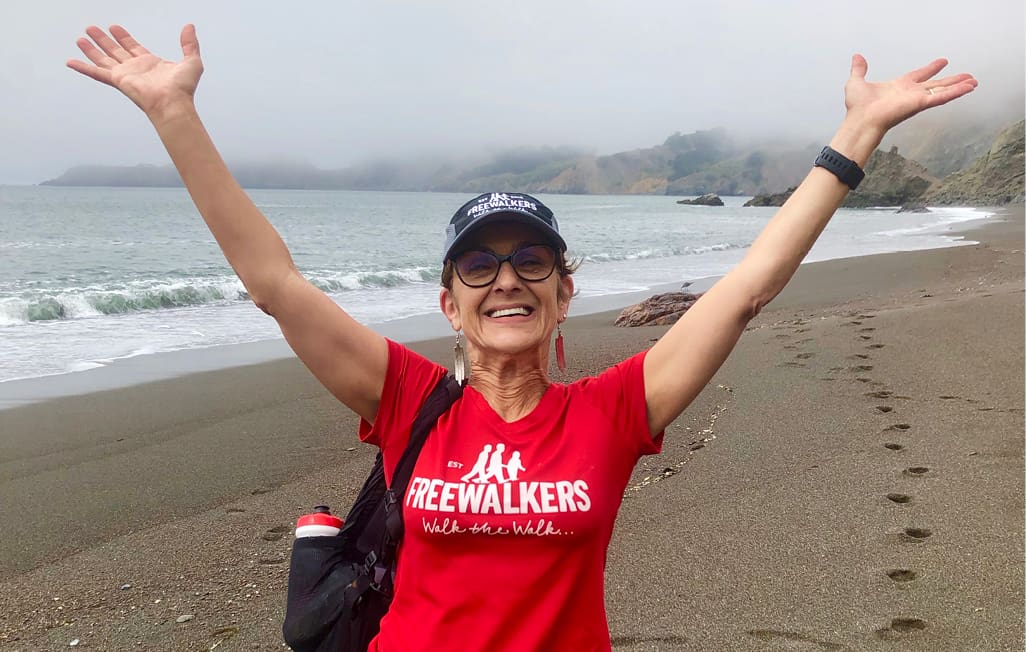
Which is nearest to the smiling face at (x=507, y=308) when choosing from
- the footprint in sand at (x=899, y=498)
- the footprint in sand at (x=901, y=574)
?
the footprint in sand at (x=901, y=574)

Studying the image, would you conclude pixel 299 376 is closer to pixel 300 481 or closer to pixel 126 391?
pixel 126 391

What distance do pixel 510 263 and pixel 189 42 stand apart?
1.05 metres

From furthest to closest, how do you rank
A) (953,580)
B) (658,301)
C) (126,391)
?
(658,301)
(126,391)
(953,580)

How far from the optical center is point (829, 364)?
291 inches

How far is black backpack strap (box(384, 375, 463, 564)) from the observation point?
6.08ft

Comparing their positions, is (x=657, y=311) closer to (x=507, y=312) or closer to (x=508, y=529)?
(x=507, y=312)

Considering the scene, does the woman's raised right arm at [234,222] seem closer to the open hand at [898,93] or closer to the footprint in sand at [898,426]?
the open hand at [898,93]

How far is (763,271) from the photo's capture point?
199 cm

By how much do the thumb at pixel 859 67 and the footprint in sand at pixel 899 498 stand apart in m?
2.96

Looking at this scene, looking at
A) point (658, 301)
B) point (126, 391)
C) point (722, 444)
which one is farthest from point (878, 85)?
point (658, 301)

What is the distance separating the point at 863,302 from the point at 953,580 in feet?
33.2

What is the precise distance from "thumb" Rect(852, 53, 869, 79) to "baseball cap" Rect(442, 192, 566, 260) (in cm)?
102

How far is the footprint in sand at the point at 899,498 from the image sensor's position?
4215 millimetres

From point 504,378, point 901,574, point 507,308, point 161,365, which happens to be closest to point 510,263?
point 507,308
